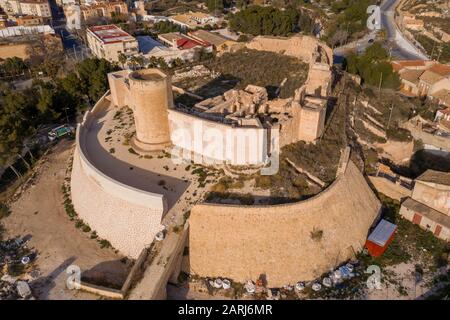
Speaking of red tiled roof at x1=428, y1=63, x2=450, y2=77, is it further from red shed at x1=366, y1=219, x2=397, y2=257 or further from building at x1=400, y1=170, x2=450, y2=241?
red shed at x1=366, y1=219, x2=397, y2=257

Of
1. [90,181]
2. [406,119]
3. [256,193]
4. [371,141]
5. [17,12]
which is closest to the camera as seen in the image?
[256,193]

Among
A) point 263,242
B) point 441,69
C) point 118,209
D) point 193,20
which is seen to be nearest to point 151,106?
point 118,209

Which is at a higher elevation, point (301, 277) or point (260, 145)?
point (260, 145)

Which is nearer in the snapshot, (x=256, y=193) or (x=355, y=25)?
(x=256, y=193)

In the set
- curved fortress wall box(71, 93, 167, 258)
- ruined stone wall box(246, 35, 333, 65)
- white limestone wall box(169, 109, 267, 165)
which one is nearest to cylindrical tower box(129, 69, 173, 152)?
white limestone wall box(169, 109, 267, 165)

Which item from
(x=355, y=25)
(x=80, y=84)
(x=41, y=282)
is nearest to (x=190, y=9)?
(x=355, y=25)

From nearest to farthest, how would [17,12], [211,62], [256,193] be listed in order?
[256,193] → [211,62] → [17,12]

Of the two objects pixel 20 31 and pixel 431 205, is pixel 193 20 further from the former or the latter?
pixel 431 205

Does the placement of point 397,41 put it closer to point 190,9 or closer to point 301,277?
point 190,9
